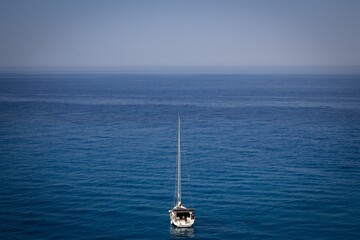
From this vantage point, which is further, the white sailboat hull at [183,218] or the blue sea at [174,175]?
the blue sea at [174,175]

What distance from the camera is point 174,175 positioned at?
70.9 metres

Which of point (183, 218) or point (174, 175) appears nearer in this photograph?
point (183, 218)

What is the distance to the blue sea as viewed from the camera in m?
51.2

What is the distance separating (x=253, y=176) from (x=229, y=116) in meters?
62.9

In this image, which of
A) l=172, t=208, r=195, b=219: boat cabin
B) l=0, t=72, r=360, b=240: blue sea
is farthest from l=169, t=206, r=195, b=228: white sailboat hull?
l=0, t=72, r=360, b=240: blue sea

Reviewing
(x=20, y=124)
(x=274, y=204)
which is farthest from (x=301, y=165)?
(x=20, y=124)

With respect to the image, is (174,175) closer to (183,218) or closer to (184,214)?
(184,214)

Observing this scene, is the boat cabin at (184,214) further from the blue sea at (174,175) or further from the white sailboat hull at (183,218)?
the blue sea at (174,175)

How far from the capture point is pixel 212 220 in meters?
53.1

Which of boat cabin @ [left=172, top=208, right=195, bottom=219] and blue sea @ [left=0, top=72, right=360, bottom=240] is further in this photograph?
blue sea @ [left=0, top=72, right=360, bottom=240]

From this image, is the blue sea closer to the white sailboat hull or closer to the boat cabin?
the white sailboat hull

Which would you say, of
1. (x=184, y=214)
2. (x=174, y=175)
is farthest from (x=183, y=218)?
(x=174, y=175)

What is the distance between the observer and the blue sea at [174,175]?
51.2m

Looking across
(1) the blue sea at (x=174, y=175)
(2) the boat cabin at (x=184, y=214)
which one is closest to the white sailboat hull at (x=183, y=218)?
(2) the boat cabin at (x=184, y=214)
